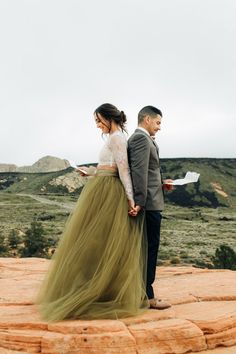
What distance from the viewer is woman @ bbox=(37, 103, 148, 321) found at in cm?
486

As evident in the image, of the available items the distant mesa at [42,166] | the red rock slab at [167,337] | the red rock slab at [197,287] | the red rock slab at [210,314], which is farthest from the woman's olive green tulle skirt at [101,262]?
the distant mesa at [42,166]

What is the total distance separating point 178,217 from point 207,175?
20972 millimetres

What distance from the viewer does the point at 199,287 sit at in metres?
6.61

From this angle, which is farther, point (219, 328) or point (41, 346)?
point (219, 328)

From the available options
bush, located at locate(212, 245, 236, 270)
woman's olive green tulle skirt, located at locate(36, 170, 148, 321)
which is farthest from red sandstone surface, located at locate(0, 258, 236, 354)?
bush, located at locate(212, 245, 236, 270)

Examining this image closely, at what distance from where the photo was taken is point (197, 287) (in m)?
6.61

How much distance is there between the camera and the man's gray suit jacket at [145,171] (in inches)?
192

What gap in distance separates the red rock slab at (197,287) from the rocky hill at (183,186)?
209 ft

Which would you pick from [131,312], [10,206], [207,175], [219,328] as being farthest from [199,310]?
[207,175]

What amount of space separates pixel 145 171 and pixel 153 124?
0.54m

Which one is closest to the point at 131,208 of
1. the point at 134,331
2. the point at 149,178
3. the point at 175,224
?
the point at 149,178

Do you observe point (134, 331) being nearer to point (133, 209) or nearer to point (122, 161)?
point (133, 209)

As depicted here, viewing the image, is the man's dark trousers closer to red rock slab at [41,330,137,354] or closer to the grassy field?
red rock slab at [41,330,137,354]

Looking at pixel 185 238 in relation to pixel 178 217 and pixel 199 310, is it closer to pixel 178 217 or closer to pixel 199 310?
pixel 178 217
